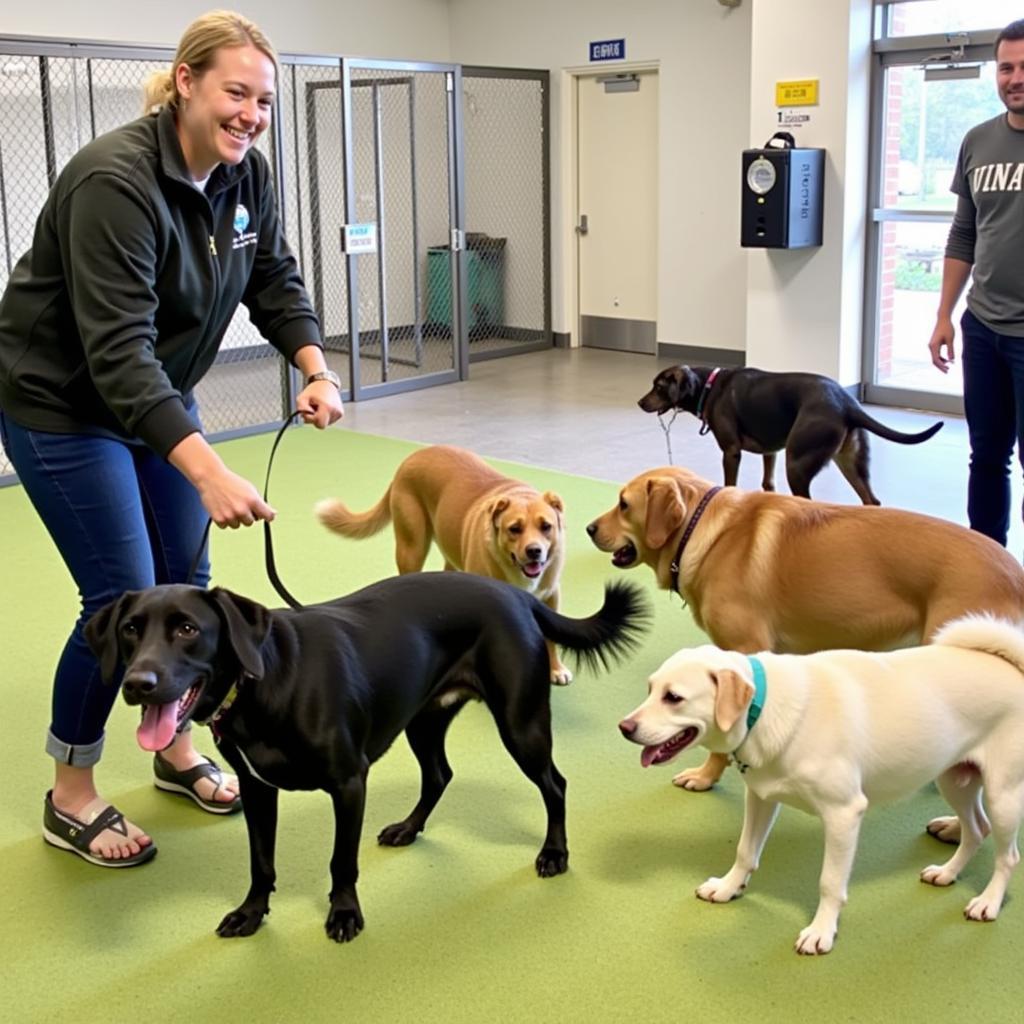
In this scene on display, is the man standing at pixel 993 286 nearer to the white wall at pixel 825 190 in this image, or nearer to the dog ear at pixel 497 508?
the dog ear at pixel 497 508

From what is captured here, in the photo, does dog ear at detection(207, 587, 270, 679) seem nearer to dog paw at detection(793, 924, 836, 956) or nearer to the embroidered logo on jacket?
the embroidered logo on jacket

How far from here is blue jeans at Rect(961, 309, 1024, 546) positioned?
362 cm

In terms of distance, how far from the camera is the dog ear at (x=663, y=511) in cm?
289

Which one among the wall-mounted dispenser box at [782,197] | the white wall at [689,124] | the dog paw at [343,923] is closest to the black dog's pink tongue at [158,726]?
the dog paw at [343,923]

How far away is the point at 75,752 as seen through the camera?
2543mm

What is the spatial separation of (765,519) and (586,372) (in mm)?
5876

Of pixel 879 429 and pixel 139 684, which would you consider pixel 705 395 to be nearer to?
pixel 879 429

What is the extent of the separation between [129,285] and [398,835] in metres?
1.25

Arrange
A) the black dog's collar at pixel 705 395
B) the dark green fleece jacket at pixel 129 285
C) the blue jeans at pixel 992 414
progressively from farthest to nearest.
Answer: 1. the black dog's collar at pixel 705 395
2. the blue jeans at pixel 992 414
3. the dark green fleece jacket at pixel 129 285

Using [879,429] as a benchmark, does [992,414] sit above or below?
above

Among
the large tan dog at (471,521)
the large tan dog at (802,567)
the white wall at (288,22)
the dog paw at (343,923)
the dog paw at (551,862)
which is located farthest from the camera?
the white wall at (288,22)

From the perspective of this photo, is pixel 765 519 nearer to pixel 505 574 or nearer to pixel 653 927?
pixel 505 574

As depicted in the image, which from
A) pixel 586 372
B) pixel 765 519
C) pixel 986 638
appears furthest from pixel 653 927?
pixel 586 372

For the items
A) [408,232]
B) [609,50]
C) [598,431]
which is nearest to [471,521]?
[598,431]
